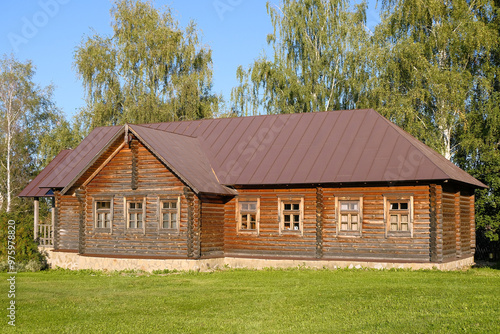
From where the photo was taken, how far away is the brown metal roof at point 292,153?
Answer: 24172 mm

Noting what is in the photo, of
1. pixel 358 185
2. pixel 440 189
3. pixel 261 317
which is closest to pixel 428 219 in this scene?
pixel 440 189

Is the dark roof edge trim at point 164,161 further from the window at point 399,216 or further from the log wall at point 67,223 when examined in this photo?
the window at point 399,216

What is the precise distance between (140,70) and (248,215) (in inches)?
854

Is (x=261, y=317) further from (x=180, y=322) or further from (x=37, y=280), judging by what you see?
(x=37, y=280)

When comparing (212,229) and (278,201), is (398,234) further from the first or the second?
(212,229)

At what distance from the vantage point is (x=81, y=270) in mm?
26672

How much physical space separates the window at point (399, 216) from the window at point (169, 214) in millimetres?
7978

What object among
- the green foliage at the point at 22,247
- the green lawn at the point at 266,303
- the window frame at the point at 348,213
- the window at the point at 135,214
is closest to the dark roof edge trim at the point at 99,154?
the window at the point at 135,214

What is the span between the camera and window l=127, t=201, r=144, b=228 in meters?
26.2

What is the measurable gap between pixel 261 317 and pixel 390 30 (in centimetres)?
2658

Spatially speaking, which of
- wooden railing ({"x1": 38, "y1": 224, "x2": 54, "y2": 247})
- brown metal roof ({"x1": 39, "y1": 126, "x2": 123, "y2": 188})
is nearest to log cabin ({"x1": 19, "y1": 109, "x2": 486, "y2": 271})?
brown metal roof ({"x1": 39, "y1": 126, "x2": 123, "y2": 188})

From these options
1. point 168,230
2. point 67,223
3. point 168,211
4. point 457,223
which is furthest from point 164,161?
point 457,223

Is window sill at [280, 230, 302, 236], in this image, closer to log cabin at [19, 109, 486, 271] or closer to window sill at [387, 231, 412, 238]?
log cabin at [19, 109, 486, 271]

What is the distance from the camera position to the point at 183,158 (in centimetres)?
2623
